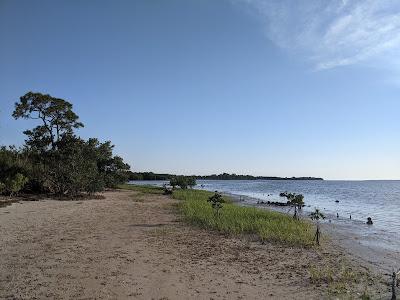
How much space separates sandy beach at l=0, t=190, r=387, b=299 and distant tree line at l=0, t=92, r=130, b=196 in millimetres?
17079

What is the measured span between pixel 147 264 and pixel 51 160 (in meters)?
32.4

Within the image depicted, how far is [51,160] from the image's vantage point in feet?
137

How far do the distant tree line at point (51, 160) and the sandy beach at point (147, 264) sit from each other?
17.1 meters

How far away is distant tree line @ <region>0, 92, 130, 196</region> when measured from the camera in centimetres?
3637

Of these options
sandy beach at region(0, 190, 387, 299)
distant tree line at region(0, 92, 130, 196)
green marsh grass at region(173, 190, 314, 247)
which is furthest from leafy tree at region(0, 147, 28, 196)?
green marsh grass at region(173, 190, 314, 247)

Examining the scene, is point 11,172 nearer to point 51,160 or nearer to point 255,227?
point 51,160

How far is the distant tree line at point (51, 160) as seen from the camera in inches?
1432

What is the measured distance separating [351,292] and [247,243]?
23.5 ft

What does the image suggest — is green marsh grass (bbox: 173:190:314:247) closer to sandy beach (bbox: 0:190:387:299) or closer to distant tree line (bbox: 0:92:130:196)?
sandy beach (bbox: 0:190:387:299)

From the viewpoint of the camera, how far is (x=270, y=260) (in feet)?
45.6

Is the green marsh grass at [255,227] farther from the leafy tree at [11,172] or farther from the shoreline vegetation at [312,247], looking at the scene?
the leafy tree at [11,172]

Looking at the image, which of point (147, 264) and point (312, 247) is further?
point (312, 247)

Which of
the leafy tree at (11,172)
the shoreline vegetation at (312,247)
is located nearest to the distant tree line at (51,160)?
the leafy tree at (11,172)

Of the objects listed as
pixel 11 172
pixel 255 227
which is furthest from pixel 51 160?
pixel 255 227
